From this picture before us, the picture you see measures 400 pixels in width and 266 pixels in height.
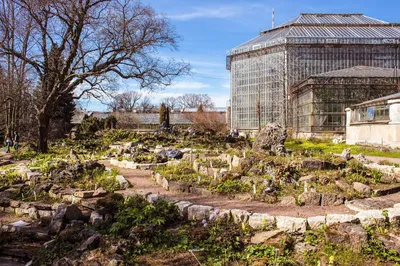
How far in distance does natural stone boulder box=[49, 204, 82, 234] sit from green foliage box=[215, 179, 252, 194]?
339 centimetres

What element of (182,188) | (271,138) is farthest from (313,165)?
(182,188)

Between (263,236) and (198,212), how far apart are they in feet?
5.12

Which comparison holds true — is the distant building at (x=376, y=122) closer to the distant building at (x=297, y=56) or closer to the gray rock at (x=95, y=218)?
the distant building at (x=297, y=56)

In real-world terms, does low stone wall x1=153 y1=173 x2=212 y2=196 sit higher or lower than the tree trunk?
lower

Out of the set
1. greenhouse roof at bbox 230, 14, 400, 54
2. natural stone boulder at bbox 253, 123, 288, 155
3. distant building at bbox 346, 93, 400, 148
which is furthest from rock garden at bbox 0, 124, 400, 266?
greenhouse roof at bbox 230, 14, 400, 54

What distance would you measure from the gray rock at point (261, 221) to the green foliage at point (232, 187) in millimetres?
2525

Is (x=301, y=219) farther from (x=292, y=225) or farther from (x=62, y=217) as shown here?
(x=62, y=217)

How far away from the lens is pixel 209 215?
6.71 meters

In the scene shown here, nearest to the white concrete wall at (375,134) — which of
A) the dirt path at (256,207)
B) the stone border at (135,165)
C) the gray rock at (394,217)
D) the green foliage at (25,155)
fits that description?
the stone border at (135,165)

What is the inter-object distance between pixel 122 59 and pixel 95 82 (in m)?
2.39

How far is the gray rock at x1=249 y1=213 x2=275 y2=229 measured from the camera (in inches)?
243

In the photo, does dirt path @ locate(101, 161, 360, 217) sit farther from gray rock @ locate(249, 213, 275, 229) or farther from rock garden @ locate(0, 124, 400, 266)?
gray rock @ locate(249, 213, 275, 229)

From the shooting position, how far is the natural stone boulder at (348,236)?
205 inches

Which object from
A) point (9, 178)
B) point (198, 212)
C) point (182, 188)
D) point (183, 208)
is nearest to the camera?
point (198, 212)
